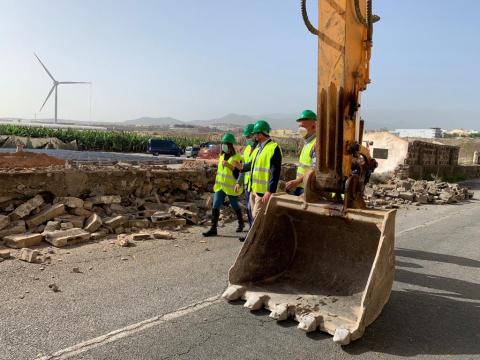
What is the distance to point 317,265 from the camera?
16.6 feet

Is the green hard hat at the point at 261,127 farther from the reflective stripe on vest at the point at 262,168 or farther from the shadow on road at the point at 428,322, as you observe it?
the shadow on road at the point at 428,322

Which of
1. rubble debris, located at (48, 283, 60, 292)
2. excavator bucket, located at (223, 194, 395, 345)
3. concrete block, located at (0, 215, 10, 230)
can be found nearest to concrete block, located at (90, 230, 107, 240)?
concrete block, located at (0, 215, 10, 230)

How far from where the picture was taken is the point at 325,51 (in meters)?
4.55

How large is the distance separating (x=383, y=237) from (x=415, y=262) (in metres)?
3.17

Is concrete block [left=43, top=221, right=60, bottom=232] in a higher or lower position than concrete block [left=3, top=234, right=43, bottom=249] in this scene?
higher

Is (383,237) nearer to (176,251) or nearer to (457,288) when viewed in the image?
(457,288)

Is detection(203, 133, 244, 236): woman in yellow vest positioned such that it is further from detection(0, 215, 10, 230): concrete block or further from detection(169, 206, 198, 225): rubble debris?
detection(0, 215, 10, 230): concrete block

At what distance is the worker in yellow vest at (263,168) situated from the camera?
236 inches

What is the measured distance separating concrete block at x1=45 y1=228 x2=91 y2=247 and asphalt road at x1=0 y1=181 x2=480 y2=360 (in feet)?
0.76

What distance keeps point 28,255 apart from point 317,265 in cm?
371

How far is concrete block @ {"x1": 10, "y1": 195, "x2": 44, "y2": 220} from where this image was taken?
7211 mm

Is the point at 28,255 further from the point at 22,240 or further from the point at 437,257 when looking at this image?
the point at 437,257

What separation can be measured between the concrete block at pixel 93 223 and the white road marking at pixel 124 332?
11.1ft

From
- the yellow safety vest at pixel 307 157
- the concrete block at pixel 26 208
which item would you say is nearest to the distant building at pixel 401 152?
the yellow safety vest at pixel 307 157
